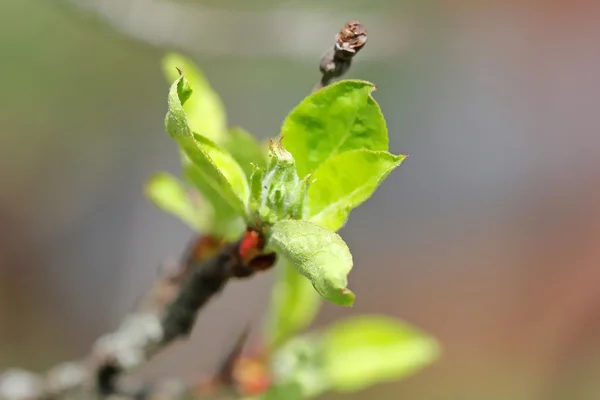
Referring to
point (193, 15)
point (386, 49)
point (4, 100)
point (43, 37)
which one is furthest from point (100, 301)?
point (386, 49)

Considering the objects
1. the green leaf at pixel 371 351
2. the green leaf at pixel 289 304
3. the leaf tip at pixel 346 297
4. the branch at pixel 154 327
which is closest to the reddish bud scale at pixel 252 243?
the branch at pixel 154 327

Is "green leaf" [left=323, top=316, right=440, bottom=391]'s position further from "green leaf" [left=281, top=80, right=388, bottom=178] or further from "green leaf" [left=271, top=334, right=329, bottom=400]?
"green leaf" [left=281, top=80, right=388, bottom=178]

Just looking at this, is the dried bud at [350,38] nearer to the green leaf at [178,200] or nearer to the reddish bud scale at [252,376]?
the green leaf at [178,200]

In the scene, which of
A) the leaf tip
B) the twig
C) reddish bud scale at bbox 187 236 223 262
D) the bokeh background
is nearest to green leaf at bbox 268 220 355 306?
the leaf tip

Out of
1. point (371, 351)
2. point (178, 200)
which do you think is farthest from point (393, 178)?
point (178, 200)

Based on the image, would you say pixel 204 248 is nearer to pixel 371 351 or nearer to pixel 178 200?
pixel 178 200

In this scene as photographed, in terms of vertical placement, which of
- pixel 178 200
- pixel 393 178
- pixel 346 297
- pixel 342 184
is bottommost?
pixel 346 297
